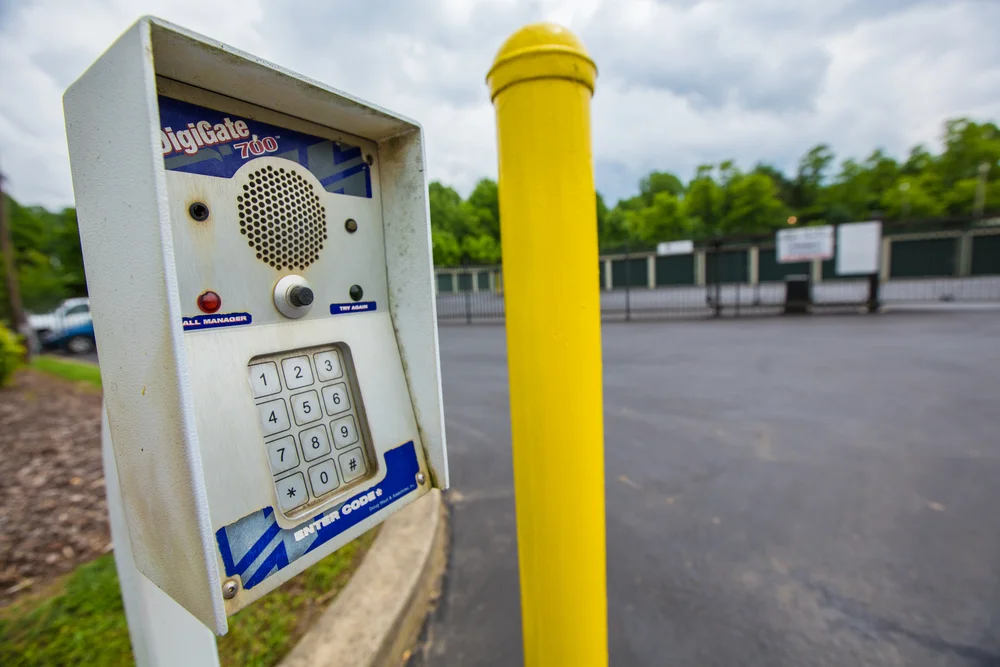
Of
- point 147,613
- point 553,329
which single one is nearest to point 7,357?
point 147,613

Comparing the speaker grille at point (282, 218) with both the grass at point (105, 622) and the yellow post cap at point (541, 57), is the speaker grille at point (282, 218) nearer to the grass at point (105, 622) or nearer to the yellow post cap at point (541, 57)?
the yellow post cap at point (541, 57)

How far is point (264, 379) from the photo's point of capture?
0.99 m

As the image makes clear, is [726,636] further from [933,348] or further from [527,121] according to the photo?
[933,348]

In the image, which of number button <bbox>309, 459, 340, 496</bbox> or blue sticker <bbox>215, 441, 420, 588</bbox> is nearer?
blue sticker <bbox>215, 441, 420, 588</bbox>

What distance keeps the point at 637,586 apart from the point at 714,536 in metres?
0.66

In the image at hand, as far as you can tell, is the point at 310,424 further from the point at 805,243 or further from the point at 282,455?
the point at 805,243

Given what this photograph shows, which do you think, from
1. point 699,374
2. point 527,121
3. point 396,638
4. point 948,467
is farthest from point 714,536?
point 699,374

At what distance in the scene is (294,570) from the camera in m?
Result: 0.95

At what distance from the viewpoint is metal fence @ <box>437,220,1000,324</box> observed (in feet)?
49.3

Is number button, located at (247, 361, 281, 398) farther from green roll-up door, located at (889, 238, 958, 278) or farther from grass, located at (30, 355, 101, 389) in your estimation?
green roll-up door, located at (889, 238, 958, 278)

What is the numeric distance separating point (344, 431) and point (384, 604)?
1.28 m

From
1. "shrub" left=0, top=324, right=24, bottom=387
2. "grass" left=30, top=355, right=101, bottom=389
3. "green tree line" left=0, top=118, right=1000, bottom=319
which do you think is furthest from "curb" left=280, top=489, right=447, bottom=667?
"green tree line" left=0, top=118, right=1000, bottom=319

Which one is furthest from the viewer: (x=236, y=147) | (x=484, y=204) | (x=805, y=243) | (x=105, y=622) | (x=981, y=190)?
(x=981, y=190)

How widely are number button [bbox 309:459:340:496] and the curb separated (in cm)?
107
